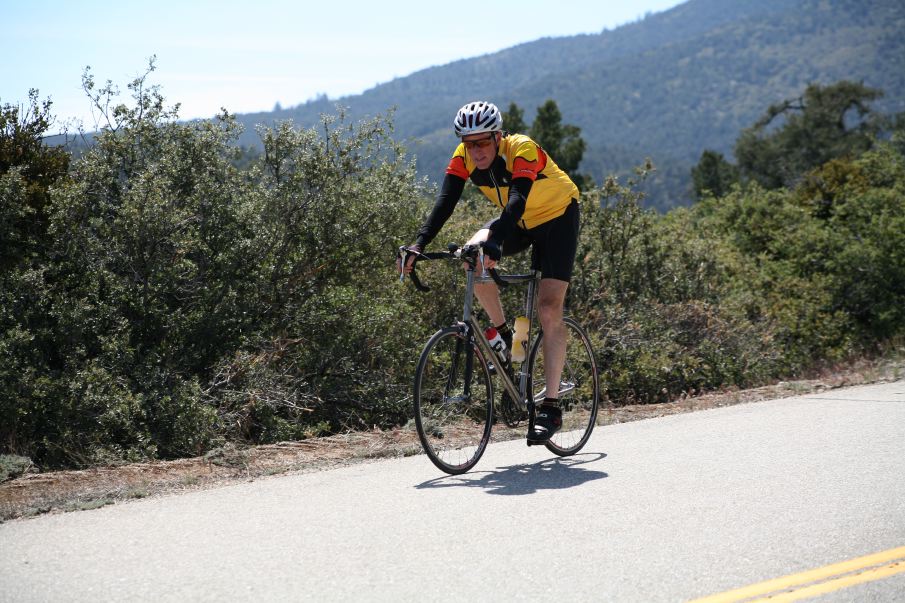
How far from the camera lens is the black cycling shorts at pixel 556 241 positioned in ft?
20.0

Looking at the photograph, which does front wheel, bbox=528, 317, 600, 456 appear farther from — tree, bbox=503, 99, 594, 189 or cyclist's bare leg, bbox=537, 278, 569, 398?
tree, bbox=503, 99, 594, 189

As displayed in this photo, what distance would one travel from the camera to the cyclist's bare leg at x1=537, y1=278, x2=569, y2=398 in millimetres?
6098

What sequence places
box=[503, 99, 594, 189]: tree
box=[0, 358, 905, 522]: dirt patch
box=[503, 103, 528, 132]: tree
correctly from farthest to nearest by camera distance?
box=[503, 99, 594, 189]: tree < box=[503, 103, 528, 132]: tree < box=[0, 358, 905, 522]: dirt patch

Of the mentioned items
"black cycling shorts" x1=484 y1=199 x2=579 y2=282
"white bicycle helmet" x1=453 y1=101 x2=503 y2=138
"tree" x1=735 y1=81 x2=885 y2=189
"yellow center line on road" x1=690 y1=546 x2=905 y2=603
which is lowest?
"yellow center line on road" x1=690 y1=546 x2=905 y2=603

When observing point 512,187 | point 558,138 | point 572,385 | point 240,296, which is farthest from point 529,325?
point 558,138

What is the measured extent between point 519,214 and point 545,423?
142 cm

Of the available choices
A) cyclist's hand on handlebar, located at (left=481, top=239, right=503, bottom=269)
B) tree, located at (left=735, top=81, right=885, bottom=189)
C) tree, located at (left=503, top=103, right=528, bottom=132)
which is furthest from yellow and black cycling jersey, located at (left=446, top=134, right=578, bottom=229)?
tree, located at (left=735, top=81, right=885, bottom=189)

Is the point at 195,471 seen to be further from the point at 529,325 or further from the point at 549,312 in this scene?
A: the point at 549,312

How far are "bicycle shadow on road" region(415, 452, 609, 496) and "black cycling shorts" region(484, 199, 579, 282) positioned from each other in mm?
1238

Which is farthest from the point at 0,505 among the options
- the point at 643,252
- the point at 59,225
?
the point at 643,252

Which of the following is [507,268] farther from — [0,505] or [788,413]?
[0,505]

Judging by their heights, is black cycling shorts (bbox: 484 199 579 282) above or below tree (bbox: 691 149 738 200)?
below

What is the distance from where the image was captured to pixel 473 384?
579cm

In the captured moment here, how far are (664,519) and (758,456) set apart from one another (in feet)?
5.43
